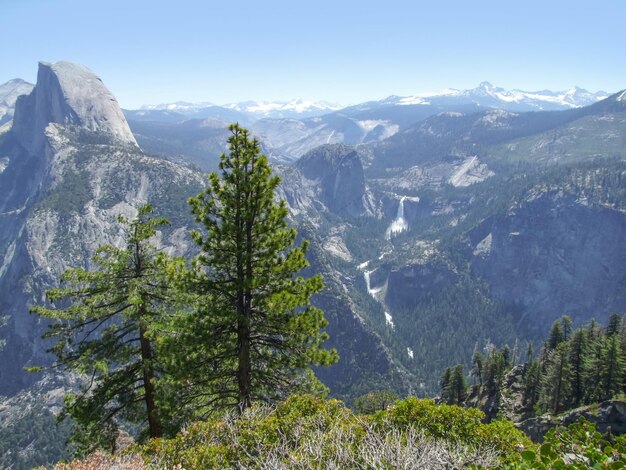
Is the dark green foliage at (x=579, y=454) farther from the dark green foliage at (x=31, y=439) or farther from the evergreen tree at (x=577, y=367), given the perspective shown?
the dark green foliage at (x=31, y=439)

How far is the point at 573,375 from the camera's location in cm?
6494

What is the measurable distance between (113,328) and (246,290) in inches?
266

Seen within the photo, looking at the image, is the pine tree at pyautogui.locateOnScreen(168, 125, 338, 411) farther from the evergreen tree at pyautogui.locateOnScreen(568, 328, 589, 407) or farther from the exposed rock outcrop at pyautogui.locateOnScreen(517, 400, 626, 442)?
the evergreen tree at pyautogui.locateOnScreen(568, 328, 589, 407)

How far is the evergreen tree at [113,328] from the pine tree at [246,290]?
2.35 meters

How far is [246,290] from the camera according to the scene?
18609 mm

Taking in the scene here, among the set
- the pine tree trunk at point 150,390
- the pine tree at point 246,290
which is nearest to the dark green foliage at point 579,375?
the pine tree at point 246,290

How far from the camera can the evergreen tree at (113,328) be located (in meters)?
18.5

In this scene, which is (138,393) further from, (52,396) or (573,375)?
(52,396)

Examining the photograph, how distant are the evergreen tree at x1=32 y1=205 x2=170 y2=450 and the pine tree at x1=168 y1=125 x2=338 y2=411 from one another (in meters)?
2.35

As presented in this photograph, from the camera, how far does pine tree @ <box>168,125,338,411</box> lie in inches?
690

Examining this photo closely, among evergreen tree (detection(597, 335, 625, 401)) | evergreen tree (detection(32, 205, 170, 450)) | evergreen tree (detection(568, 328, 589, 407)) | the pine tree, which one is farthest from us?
evergreen tree (detection(568, 328, 589, 407))

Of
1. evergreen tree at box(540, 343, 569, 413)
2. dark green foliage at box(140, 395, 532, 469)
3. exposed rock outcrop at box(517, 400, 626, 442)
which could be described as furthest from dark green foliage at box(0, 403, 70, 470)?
dark green foliage at box(140, 395, 532, 469)

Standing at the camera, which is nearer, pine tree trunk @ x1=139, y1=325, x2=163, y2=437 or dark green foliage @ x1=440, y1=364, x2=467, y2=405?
pine tree trunk @ x1=139, y1=325, x2=163, y2=437

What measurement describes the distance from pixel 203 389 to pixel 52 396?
712 ft
